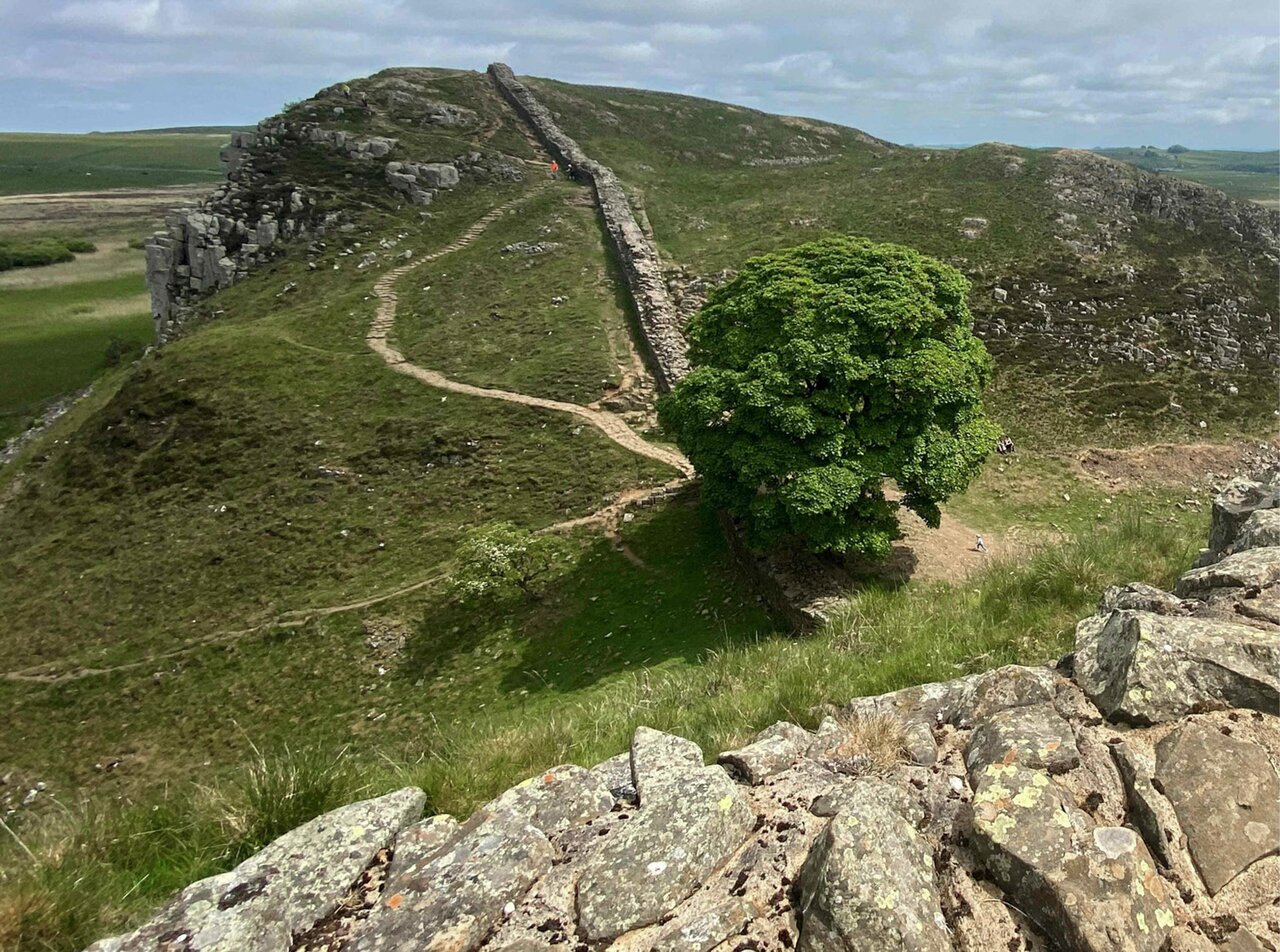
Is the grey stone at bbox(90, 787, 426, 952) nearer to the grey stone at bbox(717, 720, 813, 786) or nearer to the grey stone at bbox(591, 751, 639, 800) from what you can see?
the grey stone at bbox(591, 751, 639, 800)

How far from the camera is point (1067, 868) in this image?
4.27 m

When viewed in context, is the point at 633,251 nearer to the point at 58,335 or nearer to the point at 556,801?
the point at 556,801

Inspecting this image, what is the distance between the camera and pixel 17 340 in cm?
7462

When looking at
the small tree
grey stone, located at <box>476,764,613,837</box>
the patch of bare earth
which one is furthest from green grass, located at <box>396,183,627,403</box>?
grey stone, located at <box>476,764,613,837</box>

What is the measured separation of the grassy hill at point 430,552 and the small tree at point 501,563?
1087 mm

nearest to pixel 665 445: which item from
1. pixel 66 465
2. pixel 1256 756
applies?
pixel 1256 756

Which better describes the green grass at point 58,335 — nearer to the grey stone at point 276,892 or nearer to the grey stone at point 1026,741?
the grey stone at point 276,892

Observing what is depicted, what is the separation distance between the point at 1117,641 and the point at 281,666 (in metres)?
25.4

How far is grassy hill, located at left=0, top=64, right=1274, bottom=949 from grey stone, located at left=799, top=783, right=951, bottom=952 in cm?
236

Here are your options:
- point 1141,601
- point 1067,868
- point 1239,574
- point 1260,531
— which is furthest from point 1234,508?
point 1067,868

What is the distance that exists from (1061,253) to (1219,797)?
4635 centimetres

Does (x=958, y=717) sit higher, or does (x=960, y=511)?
(x=958, y=717)

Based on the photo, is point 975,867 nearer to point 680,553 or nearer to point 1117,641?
point 1117,641

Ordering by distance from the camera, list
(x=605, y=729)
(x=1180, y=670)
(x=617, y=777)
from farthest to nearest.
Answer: (x=605, y=729) < (x=617, y=777) < (x=1180, y=670)
